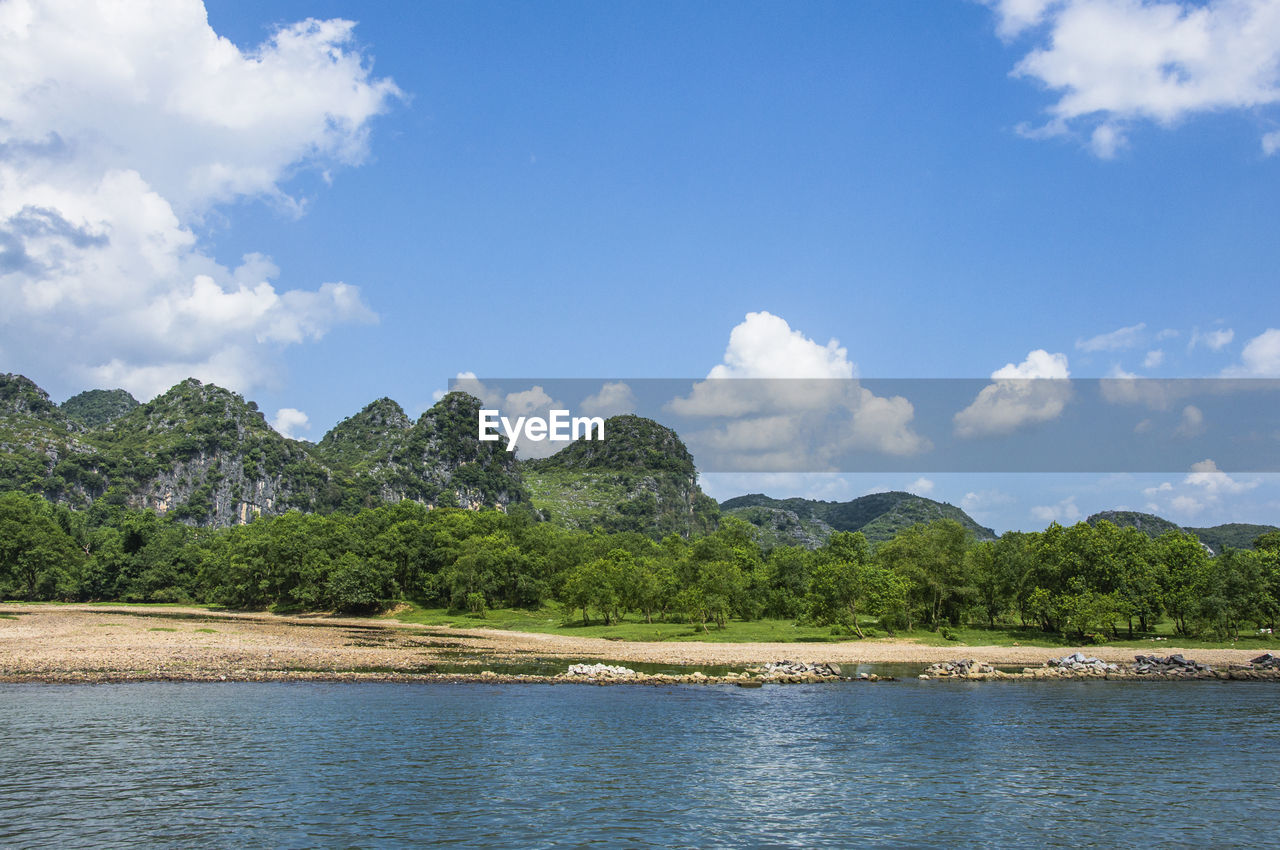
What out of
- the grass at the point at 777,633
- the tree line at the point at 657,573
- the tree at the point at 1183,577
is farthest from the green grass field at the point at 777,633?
the tree at the point at 1183,577

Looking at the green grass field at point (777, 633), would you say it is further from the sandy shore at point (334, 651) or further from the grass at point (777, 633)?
the sandy shore at point (334, 651)

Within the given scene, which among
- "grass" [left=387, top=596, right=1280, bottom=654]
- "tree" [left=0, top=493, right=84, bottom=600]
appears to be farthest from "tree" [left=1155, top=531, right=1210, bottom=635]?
"tree" [left=0, top=493, right=84, bottom=600]

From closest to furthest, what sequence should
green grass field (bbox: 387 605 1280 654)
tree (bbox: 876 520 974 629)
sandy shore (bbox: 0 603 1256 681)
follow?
1. sandy shore (bbox: 0 603 1256 681)
2. green grass field (bbox: 387 605 1280 654)
3. tree (bbox: 876 520 974 629)

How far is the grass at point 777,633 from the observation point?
6975cm

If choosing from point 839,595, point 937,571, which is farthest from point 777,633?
point 937,571

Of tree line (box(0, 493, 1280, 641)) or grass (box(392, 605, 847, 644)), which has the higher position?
tree line (box(0, 493, 1280, 641))

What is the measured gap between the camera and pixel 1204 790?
2655cm

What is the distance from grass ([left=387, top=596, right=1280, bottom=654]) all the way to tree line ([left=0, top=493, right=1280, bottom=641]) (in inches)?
64.3

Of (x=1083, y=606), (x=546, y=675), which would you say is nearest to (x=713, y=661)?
(x=546, y=675)

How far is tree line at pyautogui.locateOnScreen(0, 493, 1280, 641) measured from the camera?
2763 inches

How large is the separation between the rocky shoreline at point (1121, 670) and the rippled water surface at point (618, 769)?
11010 mm

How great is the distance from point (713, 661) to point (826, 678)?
34.2 feet

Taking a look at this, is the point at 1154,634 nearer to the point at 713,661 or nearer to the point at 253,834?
→ the point at 713,661

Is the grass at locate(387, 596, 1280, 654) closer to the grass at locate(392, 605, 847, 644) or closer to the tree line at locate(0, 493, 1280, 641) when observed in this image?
the grass at locate(392, 605, 847, 644)
